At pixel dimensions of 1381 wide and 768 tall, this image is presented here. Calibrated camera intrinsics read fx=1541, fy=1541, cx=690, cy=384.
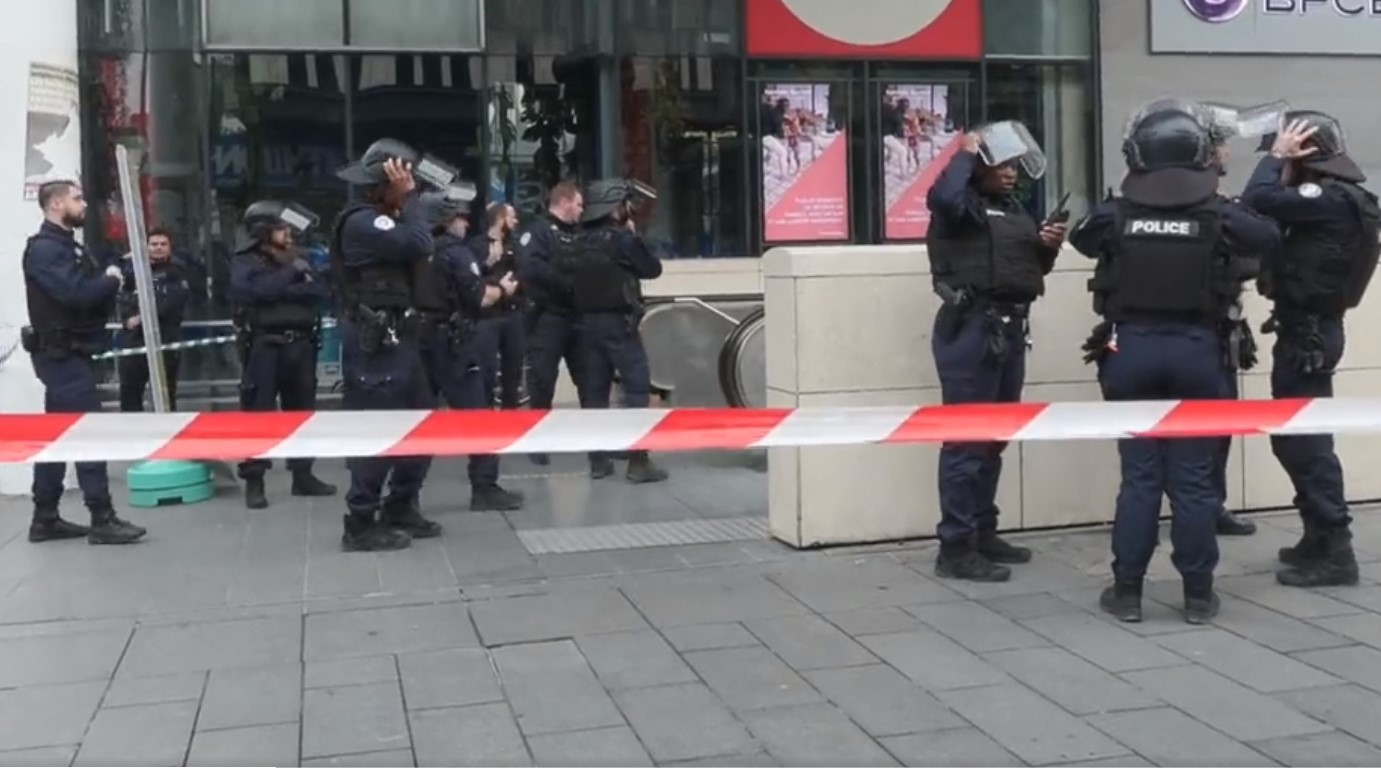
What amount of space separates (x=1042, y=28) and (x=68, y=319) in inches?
369

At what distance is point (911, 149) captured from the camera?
13797 millimetres

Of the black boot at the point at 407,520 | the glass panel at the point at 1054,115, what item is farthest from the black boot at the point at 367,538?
the glass panel at the point at 1054,115

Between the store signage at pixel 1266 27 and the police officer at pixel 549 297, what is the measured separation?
22.7ft

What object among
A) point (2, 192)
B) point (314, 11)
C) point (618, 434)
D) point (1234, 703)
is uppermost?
point (314, 11)

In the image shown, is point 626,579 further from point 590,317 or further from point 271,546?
point 590,317

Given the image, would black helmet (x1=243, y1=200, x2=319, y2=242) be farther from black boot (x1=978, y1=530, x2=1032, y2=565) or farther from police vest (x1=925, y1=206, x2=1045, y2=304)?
black boot (x1=978, y1=530, x2=1032, y2=565)

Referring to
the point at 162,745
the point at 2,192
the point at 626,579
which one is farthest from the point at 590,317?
the point at 162,745

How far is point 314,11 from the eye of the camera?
12.2 meters

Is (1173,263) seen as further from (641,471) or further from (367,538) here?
(641,471)

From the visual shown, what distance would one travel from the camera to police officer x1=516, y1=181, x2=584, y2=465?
9.70 metres

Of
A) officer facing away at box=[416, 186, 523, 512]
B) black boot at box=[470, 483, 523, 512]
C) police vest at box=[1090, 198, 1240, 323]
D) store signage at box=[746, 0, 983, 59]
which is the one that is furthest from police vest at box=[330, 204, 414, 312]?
store signage at box=[746, 0, 983, 59]

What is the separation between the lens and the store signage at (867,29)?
13.3 meters

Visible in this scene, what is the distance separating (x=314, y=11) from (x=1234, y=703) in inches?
374

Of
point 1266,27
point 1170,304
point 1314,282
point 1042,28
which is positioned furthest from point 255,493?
point 1266,27
